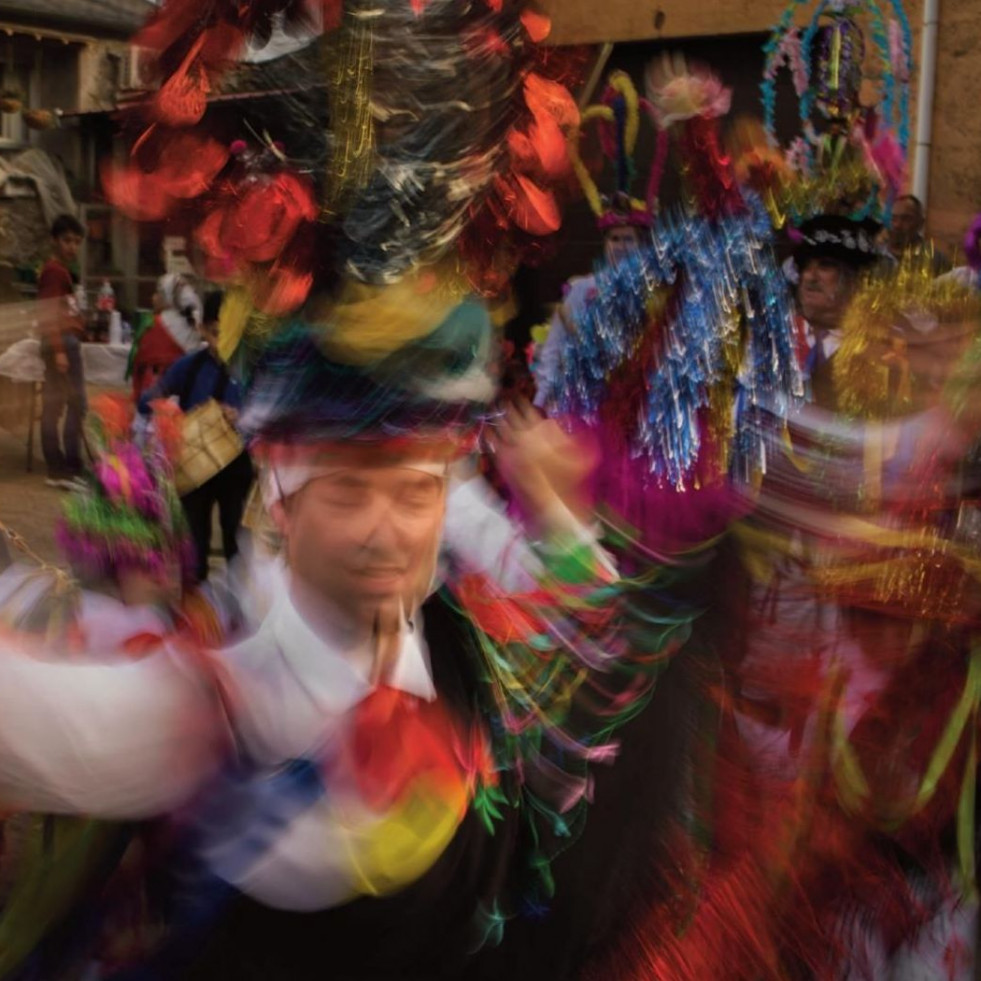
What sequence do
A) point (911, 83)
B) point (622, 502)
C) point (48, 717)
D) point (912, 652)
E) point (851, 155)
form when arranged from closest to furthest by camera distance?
point (48, 717) < point (912, 652) < point (622, 502) < point (851, 155) < point (911, 83)

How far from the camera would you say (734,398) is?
3.27 metres

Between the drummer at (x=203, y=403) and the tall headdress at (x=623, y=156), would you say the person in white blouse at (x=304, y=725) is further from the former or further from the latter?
the tall headdress at (x=623, y=156)

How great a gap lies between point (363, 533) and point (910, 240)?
3043 millimetres

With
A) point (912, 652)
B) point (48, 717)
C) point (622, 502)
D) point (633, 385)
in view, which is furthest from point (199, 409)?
point (48, 717)

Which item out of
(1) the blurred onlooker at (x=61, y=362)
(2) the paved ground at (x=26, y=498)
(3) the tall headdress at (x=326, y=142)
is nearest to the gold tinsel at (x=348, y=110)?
(3) the tall headdress at (x=326, y=142)

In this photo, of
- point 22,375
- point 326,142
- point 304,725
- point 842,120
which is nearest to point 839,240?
point 842,120

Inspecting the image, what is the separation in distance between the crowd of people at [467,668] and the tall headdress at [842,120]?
1701 mm

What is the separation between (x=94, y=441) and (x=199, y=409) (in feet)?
2.93

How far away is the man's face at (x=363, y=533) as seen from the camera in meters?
1.79

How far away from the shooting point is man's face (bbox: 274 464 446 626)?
179 centimetres

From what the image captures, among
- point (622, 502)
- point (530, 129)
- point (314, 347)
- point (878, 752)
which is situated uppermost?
point (530, 129)

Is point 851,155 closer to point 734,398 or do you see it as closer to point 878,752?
point 734,398

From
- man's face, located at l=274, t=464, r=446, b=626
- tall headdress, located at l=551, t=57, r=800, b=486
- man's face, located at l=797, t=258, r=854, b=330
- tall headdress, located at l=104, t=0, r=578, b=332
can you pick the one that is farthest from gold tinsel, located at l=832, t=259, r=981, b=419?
man's face, located at l=274, t=464, r=446, b=626

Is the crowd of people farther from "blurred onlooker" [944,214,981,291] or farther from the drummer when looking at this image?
the drummer
